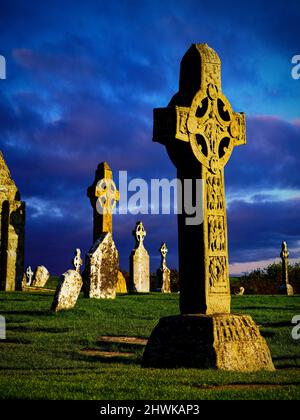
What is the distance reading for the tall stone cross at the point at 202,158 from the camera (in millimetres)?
8117

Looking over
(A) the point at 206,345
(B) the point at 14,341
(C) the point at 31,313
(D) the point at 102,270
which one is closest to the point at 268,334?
(A) the point at 206,345

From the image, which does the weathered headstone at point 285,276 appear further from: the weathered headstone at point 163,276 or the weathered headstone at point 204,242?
the weathered headstone at point 204,242

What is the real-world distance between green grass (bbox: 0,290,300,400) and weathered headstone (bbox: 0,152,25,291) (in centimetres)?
950

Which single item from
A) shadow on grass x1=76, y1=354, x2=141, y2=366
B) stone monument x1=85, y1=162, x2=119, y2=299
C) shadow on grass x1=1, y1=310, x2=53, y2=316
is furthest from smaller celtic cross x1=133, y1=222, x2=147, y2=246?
shadow on grass x1=76, y1=354, x2=141, y2=366

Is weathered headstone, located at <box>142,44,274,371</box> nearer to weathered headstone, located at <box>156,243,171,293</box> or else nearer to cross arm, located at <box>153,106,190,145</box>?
cross arm, located at <box>153,106,190,145</box>

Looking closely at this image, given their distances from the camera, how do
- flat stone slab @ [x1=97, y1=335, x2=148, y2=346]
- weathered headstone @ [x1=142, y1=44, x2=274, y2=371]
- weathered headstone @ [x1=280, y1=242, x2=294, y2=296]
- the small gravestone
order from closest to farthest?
weathered headstone @ [x1=142, y1=44, x2=274, y2=371], flat stone slab @ [x1=97, y1=335, x2=148, y2=346], the small gravestone, weathered headstone @ [x1=280, y1=242, x2=294, y2=296]

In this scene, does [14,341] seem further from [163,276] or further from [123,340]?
[163,276]

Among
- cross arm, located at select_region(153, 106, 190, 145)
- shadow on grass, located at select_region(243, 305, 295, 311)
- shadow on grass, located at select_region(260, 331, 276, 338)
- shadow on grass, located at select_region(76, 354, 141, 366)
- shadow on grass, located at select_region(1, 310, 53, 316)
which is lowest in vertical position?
shadow on grass, located at select_region(76, 354, 141, 366)

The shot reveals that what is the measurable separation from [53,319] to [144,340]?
3.06 meters

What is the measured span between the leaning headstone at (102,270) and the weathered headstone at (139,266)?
213 inches

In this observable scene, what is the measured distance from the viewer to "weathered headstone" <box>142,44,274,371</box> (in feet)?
24.7

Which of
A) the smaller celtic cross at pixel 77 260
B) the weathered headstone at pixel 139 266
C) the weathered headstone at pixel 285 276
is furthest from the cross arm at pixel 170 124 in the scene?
the smaller celtic cross at pixel 77 260

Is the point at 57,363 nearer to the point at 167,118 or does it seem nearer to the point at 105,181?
the point at 167,118
